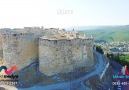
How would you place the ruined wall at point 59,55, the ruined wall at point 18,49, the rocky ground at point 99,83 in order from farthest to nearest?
1. the ruined wall at point 18,49
2. the ruined wall at point 59,55
3. the rocky ground at point 99,83

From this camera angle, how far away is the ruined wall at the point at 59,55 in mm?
31000

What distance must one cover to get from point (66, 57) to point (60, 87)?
3.38m

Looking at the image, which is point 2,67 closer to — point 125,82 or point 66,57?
point 66,57

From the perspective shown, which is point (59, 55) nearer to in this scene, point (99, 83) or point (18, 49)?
point (18, 49)

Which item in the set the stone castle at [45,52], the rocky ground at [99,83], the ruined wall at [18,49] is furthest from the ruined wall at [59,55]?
the rocky ground at [99,83]

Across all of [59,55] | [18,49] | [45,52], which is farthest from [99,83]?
[18,49]

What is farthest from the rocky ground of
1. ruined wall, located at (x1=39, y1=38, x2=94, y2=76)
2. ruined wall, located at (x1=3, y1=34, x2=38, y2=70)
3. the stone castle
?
ruined wall, located at (x1=3, y1=34, x2=38, y2=70)

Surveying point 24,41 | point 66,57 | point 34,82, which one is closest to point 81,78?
point 66,57

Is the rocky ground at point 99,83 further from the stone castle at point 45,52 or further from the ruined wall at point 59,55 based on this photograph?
the ruined wall at point 59,55

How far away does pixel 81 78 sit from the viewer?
3150 cm

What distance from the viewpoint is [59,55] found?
3097cm

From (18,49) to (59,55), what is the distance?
4.44 meters

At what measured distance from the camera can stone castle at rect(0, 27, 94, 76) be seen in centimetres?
3106

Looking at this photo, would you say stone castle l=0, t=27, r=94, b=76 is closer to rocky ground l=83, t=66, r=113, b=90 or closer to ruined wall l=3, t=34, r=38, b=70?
ruined wall l=3, t=34, r=38, b=70
